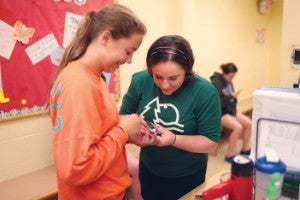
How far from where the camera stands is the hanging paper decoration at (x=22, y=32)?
2.04 meters

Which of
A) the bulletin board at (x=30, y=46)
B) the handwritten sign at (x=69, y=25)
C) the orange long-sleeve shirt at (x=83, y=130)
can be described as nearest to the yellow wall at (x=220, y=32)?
the handwritten sign at (x=69, y=25)

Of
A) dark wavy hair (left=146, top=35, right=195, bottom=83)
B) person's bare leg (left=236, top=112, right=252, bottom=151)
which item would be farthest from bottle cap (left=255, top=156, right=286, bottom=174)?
person's bare leg (left=236, top=112, right=252, bottom=151)

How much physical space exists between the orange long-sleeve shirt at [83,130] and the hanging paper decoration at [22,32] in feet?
4.36

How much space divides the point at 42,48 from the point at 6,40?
27 centimetres

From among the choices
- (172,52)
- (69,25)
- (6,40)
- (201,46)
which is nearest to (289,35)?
(172,52)

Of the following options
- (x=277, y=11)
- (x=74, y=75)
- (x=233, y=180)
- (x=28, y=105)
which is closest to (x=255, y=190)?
(x=233, y=180)

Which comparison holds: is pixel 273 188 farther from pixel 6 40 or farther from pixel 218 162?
pixel 218 162

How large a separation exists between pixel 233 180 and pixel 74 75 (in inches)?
22.8

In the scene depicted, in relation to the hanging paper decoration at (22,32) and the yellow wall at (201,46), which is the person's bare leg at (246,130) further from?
the hanging paper decoration at (22,32)

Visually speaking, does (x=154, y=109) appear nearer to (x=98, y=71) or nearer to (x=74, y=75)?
(x=98, y=71)

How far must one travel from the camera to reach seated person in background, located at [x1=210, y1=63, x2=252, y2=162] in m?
3.64

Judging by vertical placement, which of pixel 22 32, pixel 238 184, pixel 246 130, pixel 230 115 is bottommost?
pixel 246 130

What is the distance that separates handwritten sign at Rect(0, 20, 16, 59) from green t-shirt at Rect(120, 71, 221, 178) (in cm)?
109

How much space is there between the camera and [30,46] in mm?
2137
